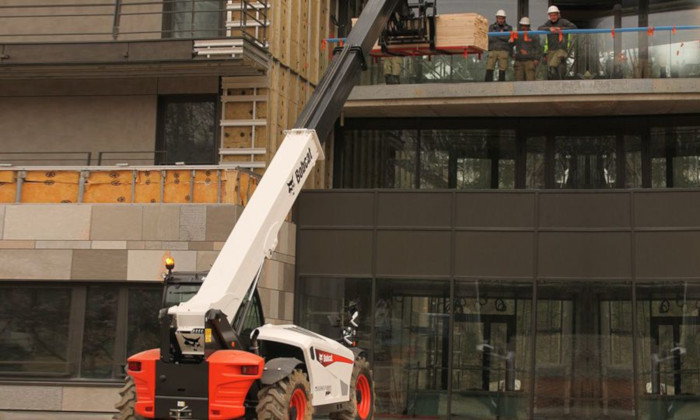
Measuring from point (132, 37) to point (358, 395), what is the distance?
11465 mm

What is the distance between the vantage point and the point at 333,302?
2377cm

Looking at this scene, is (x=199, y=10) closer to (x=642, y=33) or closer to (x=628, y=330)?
(x=642, y=33)

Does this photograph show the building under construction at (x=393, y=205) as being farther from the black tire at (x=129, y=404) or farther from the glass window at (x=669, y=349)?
the black tire at (x=129, y=404)

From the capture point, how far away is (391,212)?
23797mm

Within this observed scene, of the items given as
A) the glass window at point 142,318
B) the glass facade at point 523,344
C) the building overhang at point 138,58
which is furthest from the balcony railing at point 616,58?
the glass window at point 142,318

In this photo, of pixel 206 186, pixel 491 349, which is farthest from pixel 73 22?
pixel 491 349

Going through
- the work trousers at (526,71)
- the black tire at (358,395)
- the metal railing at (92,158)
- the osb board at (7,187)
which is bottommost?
the black tire at (358,395)

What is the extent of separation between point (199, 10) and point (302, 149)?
9747mm

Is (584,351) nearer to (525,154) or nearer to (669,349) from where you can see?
(669,349)

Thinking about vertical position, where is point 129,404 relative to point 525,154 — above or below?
below

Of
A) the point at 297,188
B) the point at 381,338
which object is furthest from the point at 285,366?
the point at 381,338

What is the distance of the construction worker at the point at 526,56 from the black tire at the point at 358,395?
10.5 m

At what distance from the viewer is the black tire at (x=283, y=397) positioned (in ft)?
42.6

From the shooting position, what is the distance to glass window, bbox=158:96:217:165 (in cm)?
2422
